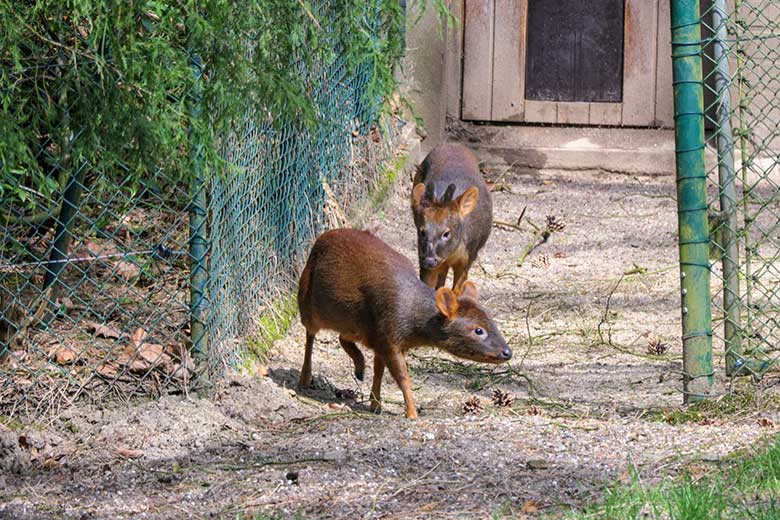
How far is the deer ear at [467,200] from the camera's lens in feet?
27.9

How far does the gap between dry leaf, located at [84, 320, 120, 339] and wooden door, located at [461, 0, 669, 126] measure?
23.0ft

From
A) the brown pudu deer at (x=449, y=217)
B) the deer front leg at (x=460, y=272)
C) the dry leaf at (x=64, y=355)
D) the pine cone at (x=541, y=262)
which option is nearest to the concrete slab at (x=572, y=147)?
the pine cone at (x=541, y=262)

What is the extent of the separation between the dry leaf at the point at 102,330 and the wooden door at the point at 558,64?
7.00 m

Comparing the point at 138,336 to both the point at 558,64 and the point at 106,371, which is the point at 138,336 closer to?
the point at 106,371

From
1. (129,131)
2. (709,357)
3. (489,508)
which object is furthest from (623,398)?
(129,131)

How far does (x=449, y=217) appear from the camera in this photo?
848 cm

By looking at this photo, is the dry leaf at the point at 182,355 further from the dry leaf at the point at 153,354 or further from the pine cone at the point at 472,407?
the pine cone at the point at 472,407

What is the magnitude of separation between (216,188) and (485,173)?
22.0 feet

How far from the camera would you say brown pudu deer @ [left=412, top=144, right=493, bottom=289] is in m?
8.38

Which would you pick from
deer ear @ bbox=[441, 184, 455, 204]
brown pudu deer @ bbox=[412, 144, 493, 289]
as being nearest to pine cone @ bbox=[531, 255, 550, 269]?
brown pudu deer @ bbox=[412, 144, 493, 289]

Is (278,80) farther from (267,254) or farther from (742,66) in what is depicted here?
(267,254)

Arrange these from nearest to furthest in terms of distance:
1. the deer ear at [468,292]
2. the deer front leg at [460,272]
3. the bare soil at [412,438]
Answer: the bare soil at [412,438]
the deer ear at [468,292]
the deer front leg at [460,272]

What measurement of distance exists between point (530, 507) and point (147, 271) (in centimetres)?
305

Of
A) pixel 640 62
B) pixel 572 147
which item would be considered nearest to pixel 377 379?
pixel 572 147
